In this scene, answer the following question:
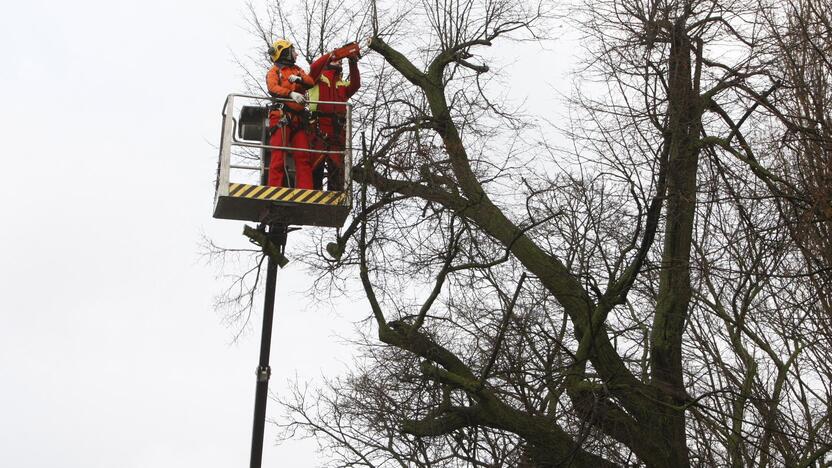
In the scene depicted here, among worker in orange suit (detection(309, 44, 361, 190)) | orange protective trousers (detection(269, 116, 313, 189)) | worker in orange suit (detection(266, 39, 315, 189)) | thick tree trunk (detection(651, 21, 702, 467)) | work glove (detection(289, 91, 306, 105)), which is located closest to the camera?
thick tree trunk (detection(651, 21, 702, 467))

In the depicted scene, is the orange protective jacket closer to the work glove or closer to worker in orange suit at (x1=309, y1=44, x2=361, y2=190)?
the work glove

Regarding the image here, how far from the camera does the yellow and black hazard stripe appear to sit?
509 inches

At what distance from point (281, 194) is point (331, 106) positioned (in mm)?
1271

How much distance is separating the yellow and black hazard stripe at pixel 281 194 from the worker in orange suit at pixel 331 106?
0.18 meters

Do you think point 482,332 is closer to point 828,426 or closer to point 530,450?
point 530,450

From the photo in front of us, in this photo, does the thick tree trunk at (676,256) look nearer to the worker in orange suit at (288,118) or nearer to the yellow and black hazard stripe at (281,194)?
the yellow and black hazard stripe at (281,194)

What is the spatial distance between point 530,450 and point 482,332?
4.21 feet

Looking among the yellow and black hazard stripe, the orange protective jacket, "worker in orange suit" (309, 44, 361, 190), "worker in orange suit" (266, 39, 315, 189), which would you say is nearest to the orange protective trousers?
"worker in orange suit" (266, 39, 315, 189)

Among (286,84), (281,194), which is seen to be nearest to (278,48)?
(286,84)

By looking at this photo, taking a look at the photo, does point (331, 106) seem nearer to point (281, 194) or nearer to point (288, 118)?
point (288, 118)

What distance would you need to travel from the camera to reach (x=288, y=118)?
44.9 feet

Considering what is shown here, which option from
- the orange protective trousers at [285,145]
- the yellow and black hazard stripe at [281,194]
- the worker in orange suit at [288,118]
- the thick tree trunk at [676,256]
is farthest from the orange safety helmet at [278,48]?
the thick tree trunk at [676,256]

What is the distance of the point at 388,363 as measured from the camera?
13.6m

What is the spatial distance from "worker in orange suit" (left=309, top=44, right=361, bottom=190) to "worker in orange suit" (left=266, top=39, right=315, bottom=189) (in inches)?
5.8
